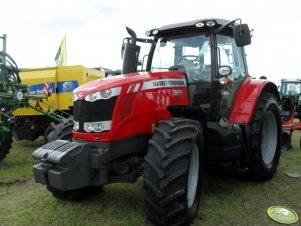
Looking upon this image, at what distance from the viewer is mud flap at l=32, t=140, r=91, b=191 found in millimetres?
3053

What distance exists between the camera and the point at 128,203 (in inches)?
155

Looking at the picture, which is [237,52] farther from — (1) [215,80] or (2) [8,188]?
(2) [8,188]

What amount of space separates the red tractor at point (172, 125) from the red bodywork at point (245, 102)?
13mm

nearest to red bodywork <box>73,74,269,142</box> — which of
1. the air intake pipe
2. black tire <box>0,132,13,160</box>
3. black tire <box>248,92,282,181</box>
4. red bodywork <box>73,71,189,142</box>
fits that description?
red bodywork <box>73,71,189,142</box>

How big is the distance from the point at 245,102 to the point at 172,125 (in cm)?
164

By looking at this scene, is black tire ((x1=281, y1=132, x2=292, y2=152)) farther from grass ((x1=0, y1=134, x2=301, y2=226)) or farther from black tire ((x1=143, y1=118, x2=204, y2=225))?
black tire ((x1=143, y1=118, x2=204, y2=225))

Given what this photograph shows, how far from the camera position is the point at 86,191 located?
13.4 feet

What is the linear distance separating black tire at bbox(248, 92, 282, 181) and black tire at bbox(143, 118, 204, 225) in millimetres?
1479

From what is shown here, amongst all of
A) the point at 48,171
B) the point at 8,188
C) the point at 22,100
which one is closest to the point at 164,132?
the point at 48,171

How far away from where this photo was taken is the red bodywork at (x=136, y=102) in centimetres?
341

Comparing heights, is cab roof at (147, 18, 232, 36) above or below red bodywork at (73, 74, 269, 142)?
above

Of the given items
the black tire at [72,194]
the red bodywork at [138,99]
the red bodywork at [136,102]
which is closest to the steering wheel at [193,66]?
the red bodywork at [138,99]

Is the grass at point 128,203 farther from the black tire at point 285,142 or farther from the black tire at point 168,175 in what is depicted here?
the black tire at point 285,142

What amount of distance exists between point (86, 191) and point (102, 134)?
1.04 metres
